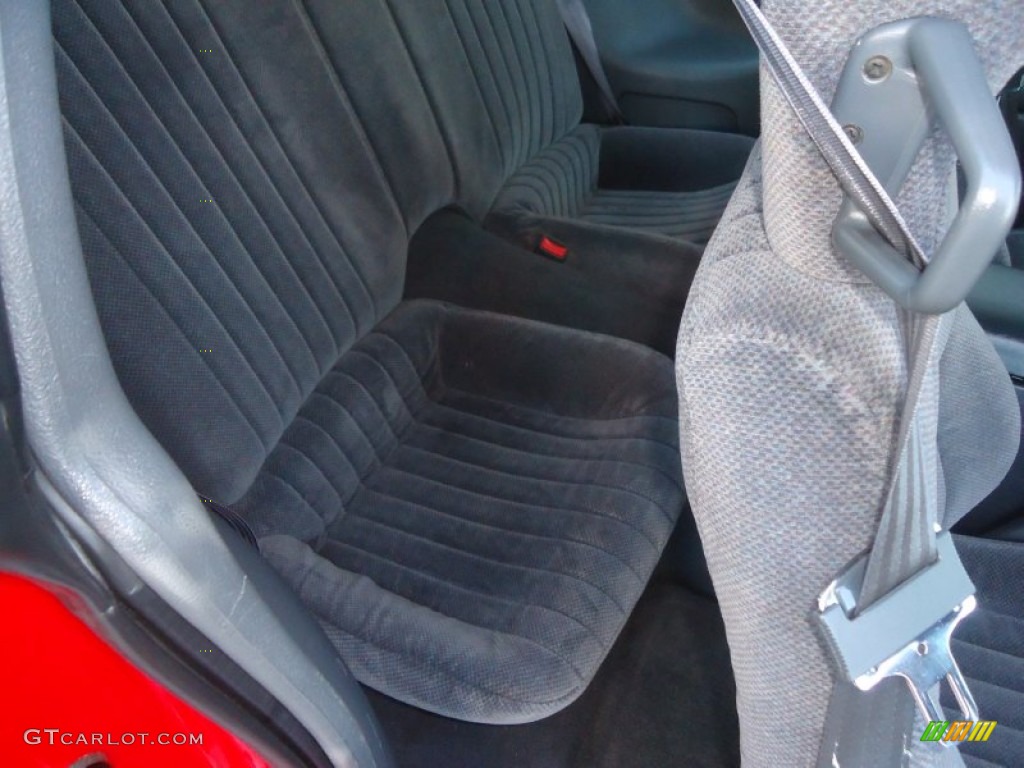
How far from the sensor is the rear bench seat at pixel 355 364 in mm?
862

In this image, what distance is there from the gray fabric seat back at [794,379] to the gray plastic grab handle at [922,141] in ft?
0.04

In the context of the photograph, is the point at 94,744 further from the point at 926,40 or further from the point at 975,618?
the point at 975,618

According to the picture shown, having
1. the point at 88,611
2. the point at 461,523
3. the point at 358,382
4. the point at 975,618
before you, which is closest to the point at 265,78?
the point at 358,382

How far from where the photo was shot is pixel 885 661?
0.57 m

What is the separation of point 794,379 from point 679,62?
1.66 metres

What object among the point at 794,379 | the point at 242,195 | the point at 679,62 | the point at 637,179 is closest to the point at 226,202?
the point at 242,195

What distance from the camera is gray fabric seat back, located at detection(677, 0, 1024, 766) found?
0.47 m

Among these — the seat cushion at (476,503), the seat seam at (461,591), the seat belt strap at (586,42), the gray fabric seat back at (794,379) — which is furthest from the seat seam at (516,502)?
the seat belt strap at (586,42)

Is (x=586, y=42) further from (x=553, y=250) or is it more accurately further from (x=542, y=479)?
(x=542, y=479)

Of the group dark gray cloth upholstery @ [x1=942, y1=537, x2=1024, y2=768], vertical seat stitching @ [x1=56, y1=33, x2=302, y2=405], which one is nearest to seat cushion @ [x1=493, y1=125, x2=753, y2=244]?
vertical seat stitching @ [x1=56, y1=33, x2=302, y2=405]

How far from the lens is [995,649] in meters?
0.88

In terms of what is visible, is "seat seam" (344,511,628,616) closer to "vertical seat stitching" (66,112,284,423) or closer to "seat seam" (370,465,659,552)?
"seat seam" (370,465,659,552)

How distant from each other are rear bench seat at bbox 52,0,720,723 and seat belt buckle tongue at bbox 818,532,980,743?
15.5 inches

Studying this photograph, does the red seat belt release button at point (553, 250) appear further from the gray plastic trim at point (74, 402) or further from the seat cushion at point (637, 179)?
the gray plastic trim at point (74, 402)
